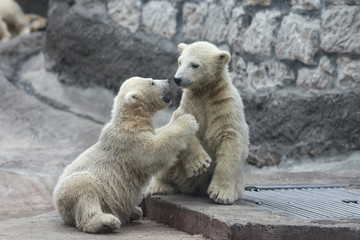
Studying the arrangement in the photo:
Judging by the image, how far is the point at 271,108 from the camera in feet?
21.4

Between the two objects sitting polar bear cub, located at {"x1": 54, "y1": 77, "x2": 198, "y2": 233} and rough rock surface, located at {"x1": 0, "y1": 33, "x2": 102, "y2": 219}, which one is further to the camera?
rough rock surface, located at {"x1": 0, "y1": 33, "x2": 102, "y2": 219}

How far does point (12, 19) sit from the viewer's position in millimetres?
11945

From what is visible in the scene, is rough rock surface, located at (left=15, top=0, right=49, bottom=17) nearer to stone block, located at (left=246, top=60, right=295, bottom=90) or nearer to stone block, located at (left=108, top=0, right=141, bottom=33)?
stone block, located at (left=108, top=0, right=141, bottom=33)

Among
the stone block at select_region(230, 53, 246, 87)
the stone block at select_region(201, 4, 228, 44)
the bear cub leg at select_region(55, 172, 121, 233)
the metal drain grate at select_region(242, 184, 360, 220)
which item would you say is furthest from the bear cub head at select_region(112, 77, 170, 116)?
the stone block at select_region(201, 4, 228, 44)

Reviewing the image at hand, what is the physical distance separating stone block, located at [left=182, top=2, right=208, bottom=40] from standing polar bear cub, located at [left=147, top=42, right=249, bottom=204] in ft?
9.12

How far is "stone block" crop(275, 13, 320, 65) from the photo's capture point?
6250 millimetres

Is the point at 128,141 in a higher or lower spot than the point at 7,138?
higher

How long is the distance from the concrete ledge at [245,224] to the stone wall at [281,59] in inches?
81.0

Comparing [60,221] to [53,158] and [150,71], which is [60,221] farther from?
[150,71]

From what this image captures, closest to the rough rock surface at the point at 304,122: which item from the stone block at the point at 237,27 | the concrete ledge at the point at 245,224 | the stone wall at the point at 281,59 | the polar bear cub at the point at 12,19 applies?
the stone wall at the point at 281,59

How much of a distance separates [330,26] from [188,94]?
2085mm

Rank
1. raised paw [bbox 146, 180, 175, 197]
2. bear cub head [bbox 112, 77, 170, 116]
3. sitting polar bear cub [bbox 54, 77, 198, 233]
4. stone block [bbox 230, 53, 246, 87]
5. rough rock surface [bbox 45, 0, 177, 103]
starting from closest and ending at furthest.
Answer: sitting polar bear cub [bbox 54, 77, 198, 233], bear cub head [bbox 112, 77, 170, 116], raised paw [bbox 146, 180, 175, 197], stone block [bbox 230, 53, 246, 87], rough rock surface [bbox 45, 0, 177, 103]

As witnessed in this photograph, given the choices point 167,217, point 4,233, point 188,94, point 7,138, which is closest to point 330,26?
point 188,94

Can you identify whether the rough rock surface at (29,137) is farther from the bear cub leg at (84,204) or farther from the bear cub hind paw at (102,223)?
the bear cub hind paw at (102,223)
